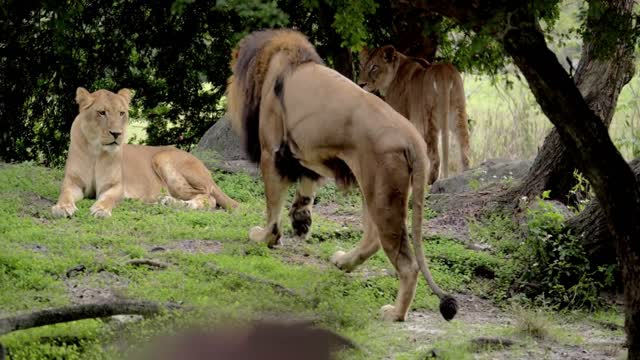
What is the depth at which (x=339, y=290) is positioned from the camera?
660 cm

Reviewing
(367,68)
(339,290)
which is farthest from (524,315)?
(367,68)

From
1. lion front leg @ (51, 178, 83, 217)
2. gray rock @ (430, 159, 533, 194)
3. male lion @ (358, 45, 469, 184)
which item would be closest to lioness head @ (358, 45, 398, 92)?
male lion @ (358, 45, 469, 184)

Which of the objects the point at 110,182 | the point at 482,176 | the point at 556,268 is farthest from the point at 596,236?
the point at 110,182

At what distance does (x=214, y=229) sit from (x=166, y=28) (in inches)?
174

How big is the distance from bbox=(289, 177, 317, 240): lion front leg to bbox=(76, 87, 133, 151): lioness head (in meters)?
1.80

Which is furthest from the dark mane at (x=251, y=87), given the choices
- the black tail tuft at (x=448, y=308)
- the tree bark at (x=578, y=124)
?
the tree bark at (x=578, y=124)

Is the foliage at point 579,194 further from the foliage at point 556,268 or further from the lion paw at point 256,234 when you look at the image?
the lion paw at point 256,234

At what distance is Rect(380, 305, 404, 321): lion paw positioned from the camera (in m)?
6.09

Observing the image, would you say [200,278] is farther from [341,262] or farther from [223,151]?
[223,151]

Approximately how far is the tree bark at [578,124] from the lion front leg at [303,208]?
9.31 ft

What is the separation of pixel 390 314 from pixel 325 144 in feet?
3.59

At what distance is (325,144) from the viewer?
6559mm

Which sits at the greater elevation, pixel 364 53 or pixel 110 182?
pixel 364 53

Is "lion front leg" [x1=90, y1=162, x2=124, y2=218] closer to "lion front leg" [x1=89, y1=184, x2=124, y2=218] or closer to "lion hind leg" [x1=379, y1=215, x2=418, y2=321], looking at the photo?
"lion front leg" [x1=89, y1=184, x2=124, y2=218]
